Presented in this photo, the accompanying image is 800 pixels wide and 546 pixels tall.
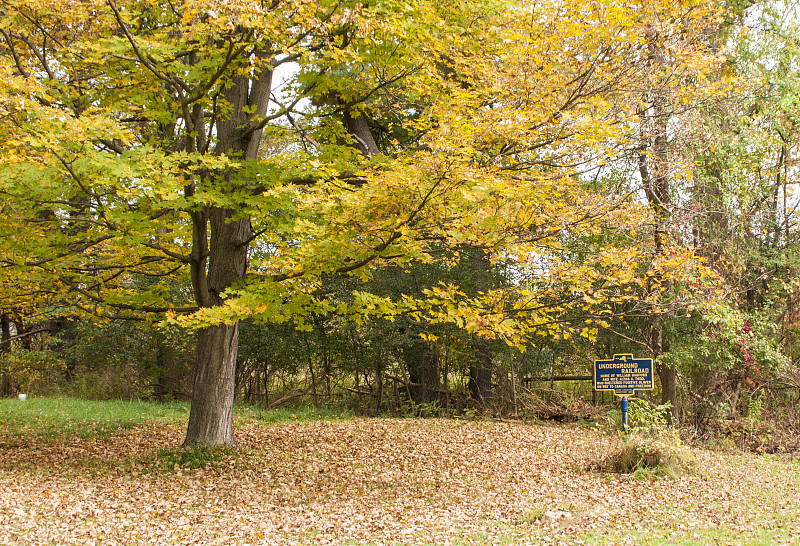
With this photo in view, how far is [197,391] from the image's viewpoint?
8.48m

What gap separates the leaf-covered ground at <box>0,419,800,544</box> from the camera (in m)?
5.41

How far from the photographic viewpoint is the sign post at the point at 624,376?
8836mm

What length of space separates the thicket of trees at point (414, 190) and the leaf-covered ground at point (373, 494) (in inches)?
55.3

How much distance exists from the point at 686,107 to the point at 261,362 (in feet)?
35.1

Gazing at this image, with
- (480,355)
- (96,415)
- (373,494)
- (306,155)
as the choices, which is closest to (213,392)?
(373,494)

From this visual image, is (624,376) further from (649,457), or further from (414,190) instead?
(414,190)

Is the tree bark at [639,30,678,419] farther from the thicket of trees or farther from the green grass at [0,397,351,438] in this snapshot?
the green grass at [0,397,351,438]

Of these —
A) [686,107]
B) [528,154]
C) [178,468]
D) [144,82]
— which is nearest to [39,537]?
[178,468]

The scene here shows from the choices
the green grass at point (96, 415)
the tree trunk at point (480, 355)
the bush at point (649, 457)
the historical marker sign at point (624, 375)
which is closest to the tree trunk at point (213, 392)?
the green grass at point (96, 415)

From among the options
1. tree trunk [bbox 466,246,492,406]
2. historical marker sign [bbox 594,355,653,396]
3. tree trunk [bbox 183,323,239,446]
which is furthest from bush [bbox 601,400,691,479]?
tree trunk [bbox 466,246,492,406]

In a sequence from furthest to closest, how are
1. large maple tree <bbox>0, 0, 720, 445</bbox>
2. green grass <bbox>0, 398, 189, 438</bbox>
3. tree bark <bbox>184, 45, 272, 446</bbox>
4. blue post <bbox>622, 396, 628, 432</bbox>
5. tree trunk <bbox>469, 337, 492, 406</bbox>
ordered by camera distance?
tree trunk <bbox>469, 337, 492, 406</bbox>, green grass <bbox>0, 398, 189, 438</bbox>, blue post <bbox>622, 396, 628, 432</bbox>, tree bark <bbox>184, 45, 272, 446</bbox>, large maple tree <bbox>0, 0, 720, 445</bbox>

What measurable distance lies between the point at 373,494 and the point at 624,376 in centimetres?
423

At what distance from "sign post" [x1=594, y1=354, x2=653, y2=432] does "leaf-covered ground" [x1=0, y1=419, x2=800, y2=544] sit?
3.22 ft

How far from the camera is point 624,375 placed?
8.96 meters
